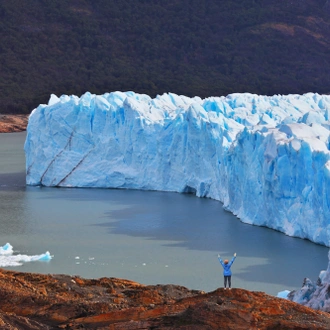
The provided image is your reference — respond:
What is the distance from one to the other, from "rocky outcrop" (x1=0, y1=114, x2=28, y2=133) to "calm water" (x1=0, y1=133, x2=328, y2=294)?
24360 millimetres

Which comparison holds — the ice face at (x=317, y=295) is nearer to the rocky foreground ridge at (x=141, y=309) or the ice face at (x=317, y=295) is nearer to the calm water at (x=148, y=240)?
the rocky foreground ridge at (x=141, y=309)

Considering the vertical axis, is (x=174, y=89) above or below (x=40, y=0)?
below

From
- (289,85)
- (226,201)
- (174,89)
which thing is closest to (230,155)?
(226,201)

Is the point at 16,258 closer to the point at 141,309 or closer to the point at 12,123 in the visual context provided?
the point at 141,309

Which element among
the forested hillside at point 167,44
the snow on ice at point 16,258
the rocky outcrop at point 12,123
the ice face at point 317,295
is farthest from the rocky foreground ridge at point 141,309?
the forested hillside at point 167,44

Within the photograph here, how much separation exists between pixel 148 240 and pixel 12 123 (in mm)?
31488

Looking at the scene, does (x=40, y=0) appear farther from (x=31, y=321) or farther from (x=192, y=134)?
(x=31, y=321)

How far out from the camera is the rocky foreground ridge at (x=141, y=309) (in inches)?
173

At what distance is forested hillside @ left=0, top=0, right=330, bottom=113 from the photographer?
51188 mm

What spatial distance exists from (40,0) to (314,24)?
58.0 feet

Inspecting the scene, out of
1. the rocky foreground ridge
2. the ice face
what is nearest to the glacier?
the ice face

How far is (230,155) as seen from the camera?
1515 centimetres

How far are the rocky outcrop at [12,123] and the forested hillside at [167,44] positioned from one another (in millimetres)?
4626

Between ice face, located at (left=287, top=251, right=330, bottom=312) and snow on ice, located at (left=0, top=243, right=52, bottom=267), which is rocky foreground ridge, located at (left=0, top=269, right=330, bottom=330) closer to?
ice face, located at (left=287, top=251, right=330, bottom=312)
